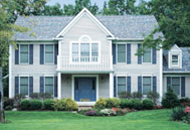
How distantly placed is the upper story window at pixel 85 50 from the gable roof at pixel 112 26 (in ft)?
6.07

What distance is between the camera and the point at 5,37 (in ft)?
69.9

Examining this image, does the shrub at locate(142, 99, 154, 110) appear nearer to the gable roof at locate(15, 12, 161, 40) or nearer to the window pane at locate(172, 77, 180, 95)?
the window pane at locate(172, 77, 180, 95)

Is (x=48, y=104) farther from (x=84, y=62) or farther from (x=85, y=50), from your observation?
(x=85, y=50)

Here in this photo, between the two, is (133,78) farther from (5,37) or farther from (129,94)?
(5,37)

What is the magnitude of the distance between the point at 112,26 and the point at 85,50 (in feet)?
Result: 12.6

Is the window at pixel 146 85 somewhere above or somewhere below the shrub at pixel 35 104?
above

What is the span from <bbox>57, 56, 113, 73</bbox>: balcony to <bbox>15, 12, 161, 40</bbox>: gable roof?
2.51 metres

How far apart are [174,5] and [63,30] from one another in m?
10.4

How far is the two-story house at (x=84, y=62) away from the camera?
32.0 m

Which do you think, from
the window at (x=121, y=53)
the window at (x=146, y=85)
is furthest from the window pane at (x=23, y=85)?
the window at (x=146, y=85)

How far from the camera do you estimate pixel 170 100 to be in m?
30.6

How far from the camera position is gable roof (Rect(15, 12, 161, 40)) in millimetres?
32781

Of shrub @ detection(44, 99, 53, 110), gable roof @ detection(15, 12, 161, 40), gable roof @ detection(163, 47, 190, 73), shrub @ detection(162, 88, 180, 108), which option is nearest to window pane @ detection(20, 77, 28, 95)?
shrub @ detection(44, 99, 53, 110)

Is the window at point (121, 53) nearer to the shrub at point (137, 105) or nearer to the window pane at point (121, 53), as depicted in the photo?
the window pane at point (121, 53)
